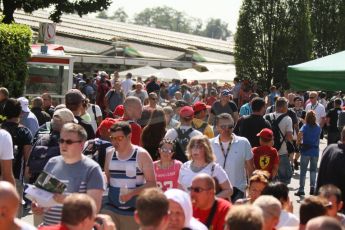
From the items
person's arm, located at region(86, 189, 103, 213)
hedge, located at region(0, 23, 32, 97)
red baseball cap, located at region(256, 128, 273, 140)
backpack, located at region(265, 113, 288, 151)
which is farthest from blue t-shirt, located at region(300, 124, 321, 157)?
person's arm, located at region(86, 189, 103, 213)

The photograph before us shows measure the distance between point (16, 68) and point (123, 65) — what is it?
34.9 metres

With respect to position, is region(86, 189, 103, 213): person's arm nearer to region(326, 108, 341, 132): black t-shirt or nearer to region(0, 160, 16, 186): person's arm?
region(0, 160, 16, 186): person's arm

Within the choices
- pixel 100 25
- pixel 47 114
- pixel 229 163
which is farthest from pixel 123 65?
pixel 229 163

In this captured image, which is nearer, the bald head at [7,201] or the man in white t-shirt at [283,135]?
the bald head at [7,201]

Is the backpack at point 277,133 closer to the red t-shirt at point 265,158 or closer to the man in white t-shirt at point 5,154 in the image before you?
the red t-shirt at point 265,158

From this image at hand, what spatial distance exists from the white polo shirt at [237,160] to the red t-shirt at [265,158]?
1033 millimetres

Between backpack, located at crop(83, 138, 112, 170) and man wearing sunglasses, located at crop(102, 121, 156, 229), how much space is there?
0.48 meters

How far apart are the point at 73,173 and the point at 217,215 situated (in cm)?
126

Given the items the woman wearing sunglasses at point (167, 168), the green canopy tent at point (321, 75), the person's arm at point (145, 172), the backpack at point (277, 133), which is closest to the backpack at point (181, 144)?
the woman wearing sunglasses at point (167, 168)

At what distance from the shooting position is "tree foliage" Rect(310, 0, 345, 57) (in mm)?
46062

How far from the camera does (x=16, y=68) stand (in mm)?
18578

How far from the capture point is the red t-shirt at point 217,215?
23.4 ft

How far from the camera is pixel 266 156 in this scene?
11.4 m

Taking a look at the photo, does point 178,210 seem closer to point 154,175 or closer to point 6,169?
point 154,175
